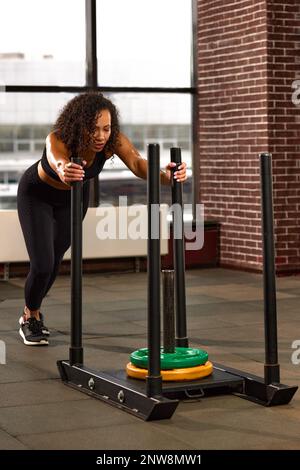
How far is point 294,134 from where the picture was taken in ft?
30.7

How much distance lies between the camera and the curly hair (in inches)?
206

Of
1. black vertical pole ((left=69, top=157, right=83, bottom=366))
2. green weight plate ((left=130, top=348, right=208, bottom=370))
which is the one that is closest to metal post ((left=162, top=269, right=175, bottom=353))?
green weight plate ((left=130, top=348, right=208, bottom=370))

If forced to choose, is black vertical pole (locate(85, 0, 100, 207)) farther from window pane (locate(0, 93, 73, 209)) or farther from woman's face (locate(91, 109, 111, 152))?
woman's face (locate(91, 109, 111, 152))

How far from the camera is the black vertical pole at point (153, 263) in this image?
426cm

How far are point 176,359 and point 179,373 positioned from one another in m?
0.09

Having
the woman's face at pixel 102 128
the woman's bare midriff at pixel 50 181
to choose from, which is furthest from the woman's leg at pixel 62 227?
the woman's face at pixel 102 128

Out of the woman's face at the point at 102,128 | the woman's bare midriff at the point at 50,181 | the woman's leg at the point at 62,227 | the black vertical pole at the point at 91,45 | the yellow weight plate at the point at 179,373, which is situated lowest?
the yellow weight plate at the point at 179,373

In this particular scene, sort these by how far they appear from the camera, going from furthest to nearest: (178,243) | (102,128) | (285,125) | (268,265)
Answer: (285,125) < (102,128) < (178,243) < (268,265)

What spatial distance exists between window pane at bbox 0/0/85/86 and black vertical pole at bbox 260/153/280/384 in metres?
5.37

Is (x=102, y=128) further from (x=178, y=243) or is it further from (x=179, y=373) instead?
(x=179, y=373)

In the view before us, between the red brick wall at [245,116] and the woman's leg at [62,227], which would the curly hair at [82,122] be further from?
the red brick wall at [245,116]

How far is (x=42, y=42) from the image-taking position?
952cm

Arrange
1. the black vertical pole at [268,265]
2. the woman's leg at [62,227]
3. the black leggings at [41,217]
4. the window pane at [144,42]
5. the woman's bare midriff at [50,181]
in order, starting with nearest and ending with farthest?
the black vertical pole at [268,265]
the woman's bare midriff at [50,181]
the black leggings at [41,217]
the woman's leg at [62,227]
the window pane at [144,42]

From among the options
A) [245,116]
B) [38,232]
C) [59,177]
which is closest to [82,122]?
[59,177]
